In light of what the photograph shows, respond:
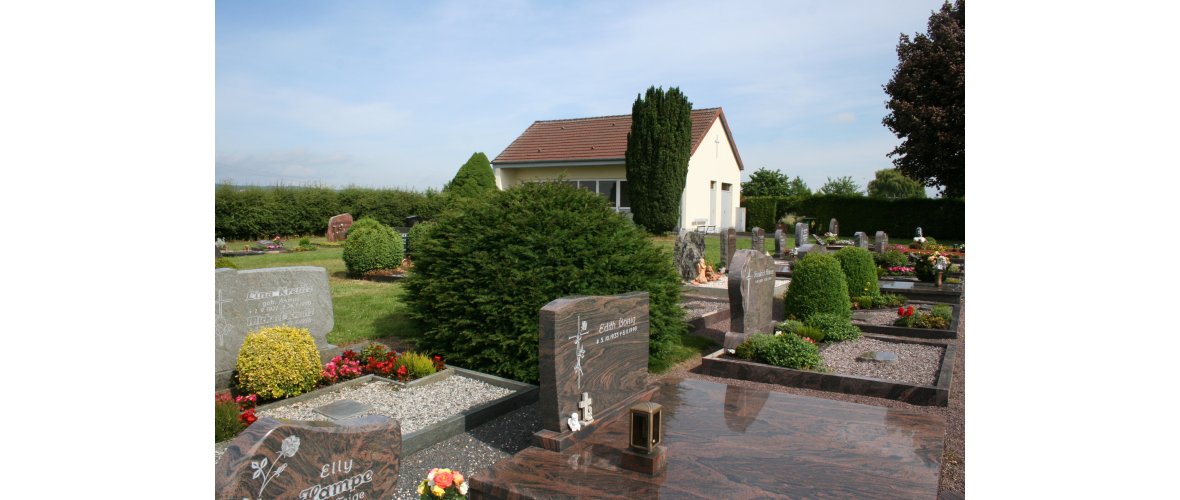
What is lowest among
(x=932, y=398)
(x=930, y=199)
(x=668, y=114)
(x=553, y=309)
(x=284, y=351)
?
(x=932, y=398)

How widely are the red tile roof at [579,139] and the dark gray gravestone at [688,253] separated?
12.8 metres

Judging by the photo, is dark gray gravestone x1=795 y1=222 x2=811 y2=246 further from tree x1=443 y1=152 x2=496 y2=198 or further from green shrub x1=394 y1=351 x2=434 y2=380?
green shrub x1=394 y1=351 x2=434 y2=380

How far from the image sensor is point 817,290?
8859 millimetres

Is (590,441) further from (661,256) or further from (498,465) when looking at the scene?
(661,256)

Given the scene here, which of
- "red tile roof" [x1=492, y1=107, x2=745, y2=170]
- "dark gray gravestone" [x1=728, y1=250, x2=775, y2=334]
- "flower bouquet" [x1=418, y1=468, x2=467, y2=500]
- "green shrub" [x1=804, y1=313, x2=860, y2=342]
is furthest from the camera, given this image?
"red tile roof" [x1=492, y1=107, x2=745, y2=170]

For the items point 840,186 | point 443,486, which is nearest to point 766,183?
point 840,186

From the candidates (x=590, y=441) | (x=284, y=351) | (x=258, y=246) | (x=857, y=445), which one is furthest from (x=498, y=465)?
(x=258, y=246)

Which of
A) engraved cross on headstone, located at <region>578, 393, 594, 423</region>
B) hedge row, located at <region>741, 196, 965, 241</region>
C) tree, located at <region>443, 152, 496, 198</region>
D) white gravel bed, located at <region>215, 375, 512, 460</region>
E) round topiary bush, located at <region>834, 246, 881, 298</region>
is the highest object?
tree, located at <region>443, 152, 496, 198</region>

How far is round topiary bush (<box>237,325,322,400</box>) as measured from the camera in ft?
17.4

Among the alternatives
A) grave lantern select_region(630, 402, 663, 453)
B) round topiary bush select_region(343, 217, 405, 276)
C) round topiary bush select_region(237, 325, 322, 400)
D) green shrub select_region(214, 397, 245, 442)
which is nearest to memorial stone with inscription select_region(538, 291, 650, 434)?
grave lantern select_region(630, 402, 663, 453)

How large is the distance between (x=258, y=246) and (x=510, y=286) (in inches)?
731

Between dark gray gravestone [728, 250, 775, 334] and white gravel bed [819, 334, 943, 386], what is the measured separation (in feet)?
2.58

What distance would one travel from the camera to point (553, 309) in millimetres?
4062

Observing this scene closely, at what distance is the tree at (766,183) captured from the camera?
48734 mm
